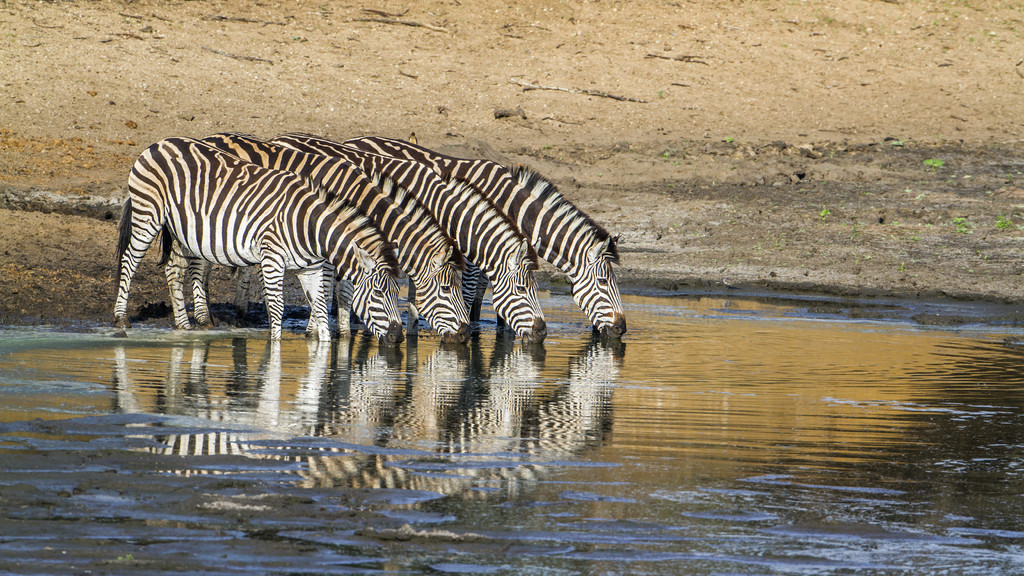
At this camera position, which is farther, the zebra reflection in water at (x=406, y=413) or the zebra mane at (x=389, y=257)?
the zebra mane at (x=389, y=257)

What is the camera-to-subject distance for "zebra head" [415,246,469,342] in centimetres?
1123

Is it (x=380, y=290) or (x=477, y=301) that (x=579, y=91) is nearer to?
(x=477, y=301)

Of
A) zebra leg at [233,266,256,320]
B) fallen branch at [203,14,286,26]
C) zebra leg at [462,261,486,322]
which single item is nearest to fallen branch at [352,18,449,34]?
fallen branch at [203,14,286,26]

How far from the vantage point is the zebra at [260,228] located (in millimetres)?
10938

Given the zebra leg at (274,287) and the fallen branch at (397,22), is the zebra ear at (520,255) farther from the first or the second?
the fallen branch at (397,22)

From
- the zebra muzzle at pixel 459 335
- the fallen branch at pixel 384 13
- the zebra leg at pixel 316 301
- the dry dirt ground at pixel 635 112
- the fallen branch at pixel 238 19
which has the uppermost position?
the fallen branch at pixel 384 13

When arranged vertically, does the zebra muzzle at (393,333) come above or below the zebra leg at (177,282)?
below

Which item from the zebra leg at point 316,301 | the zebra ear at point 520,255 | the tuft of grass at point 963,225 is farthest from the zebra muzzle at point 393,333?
the tuft of grass at point 963,225

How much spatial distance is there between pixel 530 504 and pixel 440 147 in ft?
45.7

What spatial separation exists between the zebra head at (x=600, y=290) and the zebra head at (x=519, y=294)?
22.4 inches

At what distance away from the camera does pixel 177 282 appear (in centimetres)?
1173

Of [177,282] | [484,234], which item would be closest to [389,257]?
[484,234]

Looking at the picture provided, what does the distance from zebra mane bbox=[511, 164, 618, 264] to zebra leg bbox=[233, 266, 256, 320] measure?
122 inches

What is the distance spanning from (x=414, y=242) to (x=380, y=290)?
2.39 ft
